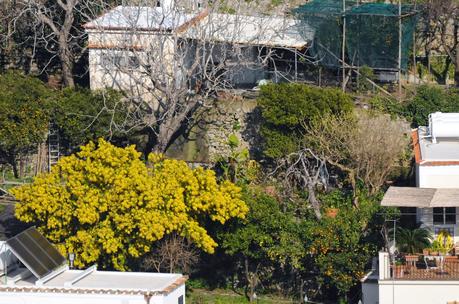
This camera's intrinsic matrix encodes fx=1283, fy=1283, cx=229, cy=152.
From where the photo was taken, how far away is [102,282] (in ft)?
112

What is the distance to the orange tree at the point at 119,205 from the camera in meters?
36.2

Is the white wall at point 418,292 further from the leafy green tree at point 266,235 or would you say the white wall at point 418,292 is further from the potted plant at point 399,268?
the leafy green tree at point 266,235

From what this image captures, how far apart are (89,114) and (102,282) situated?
32.8 ft

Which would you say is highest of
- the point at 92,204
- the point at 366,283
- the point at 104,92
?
the point at 104,92

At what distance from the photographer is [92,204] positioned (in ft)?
119

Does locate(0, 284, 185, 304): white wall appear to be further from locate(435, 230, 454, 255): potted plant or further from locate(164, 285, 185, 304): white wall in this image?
locate(435, 230, 454, 255): potted plant

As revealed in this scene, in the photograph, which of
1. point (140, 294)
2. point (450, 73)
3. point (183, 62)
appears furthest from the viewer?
point (450, 73)

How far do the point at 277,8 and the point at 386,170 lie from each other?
13045 mm

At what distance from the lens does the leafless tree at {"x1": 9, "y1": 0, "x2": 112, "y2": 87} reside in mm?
44719

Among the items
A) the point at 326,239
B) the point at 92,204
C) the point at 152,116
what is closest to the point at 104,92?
the point at 152,116

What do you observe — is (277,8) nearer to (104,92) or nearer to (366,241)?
(104,92)

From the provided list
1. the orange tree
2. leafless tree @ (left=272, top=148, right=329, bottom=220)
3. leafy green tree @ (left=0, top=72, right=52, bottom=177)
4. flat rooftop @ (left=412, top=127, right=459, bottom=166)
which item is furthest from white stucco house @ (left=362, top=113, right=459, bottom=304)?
leafy green tree @ (left=0, top=72, right=52, bottom=177)

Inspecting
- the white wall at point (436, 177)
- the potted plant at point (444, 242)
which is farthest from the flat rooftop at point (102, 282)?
the white wall at point (436, 177)

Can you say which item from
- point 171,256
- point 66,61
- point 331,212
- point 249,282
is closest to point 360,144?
point 331,212
